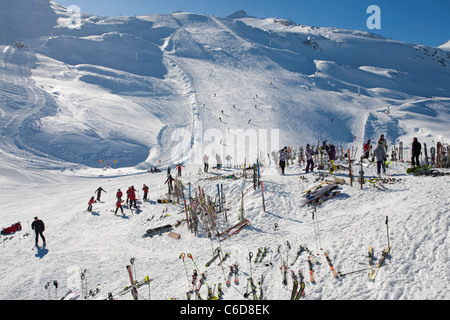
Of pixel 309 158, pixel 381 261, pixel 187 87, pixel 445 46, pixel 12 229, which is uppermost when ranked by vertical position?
pixel 445 46

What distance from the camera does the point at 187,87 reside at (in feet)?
171

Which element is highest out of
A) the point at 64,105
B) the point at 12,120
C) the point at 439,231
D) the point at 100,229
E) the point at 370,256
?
the point at 64,105

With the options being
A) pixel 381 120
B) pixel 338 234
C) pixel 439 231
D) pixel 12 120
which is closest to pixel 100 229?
pixel 338 234

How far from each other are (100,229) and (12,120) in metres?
26.9

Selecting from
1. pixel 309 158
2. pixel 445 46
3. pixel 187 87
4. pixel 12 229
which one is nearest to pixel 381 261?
pixel 309 158

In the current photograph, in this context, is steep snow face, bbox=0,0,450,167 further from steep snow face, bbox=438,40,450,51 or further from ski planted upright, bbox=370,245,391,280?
steep snow face, bbox=438,40,450,51

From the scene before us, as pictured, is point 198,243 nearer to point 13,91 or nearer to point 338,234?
point 338,234

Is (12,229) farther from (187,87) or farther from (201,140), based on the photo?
(187,87)

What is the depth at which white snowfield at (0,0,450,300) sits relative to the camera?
7176 mm

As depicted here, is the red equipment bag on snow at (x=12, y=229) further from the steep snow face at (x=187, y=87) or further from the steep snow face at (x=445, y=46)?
the steep snow face at (x=445, y=46)

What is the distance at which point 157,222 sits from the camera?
40.2ft

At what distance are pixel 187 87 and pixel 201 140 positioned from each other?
23062 millimetres

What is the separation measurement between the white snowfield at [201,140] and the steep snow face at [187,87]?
31 cm
